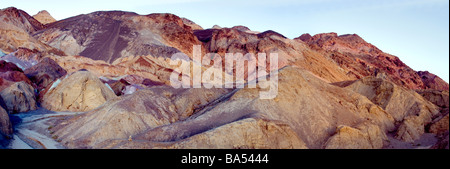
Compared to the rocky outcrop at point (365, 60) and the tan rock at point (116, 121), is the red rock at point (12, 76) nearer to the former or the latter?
the tan rock at point (116, 121)

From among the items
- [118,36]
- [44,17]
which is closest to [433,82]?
[118,36]

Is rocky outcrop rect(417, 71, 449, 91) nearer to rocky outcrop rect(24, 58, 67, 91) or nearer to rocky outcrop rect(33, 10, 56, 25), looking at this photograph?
rocky outcrop rect(24, 58, 67, 91)

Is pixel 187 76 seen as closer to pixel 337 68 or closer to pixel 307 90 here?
pixel 337 68

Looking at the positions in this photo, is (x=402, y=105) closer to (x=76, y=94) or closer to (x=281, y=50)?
(x=76, y=94)

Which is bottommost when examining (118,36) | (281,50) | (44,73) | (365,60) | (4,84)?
(365,60)

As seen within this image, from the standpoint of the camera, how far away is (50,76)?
34906mm

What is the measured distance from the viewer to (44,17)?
86625mm

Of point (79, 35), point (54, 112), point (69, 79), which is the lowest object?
point (54, 112)

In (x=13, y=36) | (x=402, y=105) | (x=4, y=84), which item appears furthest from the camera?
(x=13, y=36)

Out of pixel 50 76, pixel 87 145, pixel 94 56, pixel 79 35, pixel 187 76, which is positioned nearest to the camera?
pixel 87 145

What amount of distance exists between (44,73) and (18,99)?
11.0m

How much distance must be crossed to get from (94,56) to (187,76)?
606 inches

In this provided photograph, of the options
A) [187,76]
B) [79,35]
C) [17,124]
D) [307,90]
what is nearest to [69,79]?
[17,124]

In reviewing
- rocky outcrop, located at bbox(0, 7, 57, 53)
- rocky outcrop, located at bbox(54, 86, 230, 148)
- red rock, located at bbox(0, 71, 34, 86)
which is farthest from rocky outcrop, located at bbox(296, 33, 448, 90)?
red rock, located at bbox(0, 71, 34, 86)
